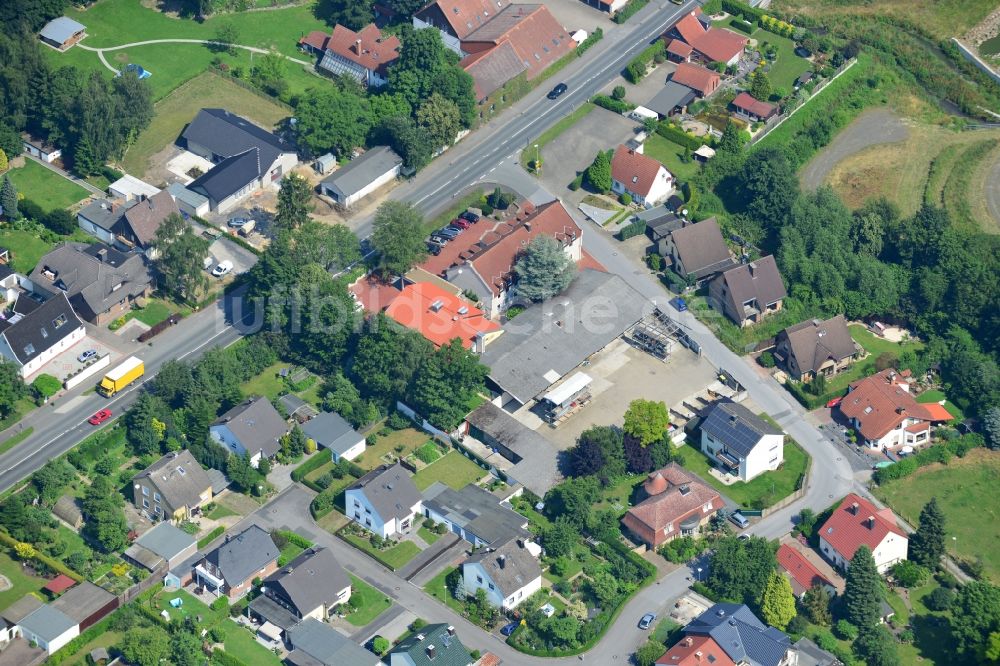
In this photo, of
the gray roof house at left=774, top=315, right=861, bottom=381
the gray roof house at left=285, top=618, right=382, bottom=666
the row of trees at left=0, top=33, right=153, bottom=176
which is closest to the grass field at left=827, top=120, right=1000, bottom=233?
the gray roof house at left=774, top=315, right=861, bottom=381

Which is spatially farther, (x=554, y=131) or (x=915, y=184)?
(x=915, y=184)

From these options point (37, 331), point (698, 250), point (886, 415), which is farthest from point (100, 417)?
point (886, 415)

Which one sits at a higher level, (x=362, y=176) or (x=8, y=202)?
(x=8, y=202)

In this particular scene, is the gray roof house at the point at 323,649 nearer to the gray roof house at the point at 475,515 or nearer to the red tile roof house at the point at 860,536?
the gray roof house at the point at 475,515

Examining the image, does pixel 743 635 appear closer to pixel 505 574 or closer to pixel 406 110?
pixel 505 574

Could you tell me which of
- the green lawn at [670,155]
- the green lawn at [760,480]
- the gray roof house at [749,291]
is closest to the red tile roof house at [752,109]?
the green lawn at [670,155]

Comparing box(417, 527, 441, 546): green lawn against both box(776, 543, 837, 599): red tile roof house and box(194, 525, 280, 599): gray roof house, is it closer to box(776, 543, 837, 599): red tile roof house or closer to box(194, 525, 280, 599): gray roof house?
box(194, 525, 280, 599): gray roof house

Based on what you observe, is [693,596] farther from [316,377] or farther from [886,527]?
[316,377]
